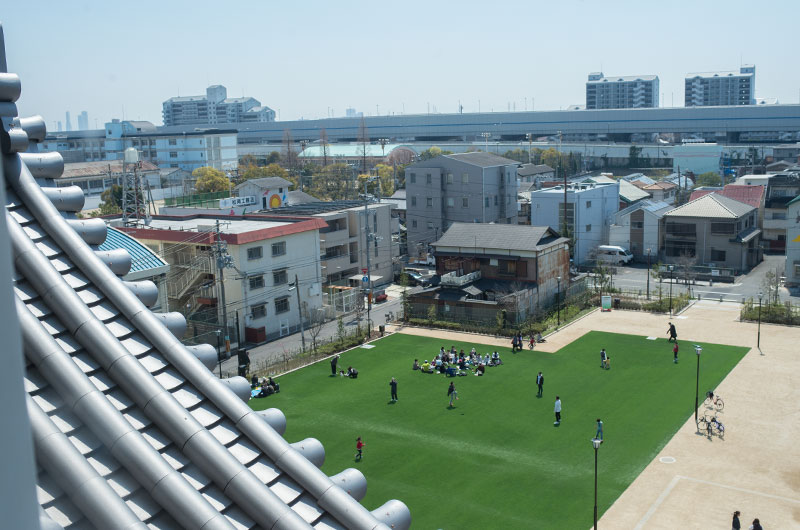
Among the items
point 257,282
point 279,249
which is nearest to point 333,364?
point 257,282

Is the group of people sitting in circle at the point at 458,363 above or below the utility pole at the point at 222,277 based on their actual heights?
below

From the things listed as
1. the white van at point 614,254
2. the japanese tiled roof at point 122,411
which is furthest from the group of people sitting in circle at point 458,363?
the japanese tiled roof at point 122,411

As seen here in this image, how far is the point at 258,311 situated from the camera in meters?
38.7

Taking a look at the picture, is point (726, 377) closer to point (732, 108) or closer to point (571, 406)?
point (571, 406)

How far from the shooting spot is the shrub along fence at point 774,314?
37969mm

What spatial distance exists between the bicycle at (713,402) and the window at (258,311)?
841 inches

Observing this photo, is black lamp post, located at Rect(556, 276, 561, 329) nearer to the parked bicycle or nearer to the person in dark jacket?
the person in dark jacket

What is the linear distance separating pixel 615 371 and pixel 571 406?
489cm

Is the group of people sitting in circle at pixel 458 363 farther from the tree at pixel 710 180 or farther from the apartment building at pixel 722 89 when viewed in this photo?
the apartment building at pixel 722 89

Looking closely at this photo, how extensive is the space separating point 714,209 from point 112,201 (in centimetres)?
5081

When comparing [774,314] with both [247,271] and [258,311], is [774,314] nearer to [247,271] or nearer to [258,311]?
[258,311]

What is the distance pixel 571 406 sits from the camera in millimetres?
27828

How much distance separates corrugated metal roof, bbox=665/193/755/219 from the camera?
52.0 meters

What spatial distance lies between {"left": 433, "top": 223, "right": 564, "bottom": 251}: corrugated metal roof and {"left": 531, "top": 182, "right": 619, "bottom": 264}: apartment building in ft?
43.6
